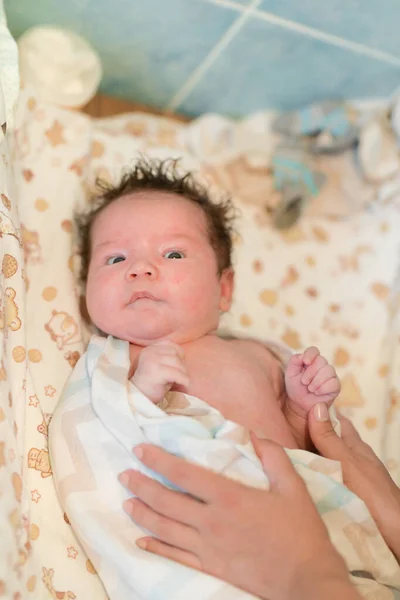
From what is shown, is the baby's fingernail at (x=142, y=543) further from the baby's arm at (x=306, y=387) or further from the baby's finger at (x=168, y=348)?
the baby's arm at (x=306, y=387)

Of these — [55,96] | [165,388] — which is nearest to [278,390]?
[165,388]

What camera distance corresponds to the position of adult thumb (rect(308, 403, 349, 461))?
1.07 m

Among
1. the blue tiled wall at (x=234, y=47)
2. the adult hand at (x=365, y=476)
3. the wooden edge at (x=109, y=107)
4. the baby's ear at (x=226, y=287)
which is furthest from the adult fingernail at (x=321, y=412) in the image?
the wooden edge at (x=109, y=107)

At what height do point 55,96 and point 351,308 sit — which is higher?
point 55,96

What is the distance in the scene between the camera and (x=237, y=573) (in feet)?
2.70

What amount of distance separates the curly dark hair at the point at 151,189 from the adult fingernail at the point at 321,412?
14.0 inches

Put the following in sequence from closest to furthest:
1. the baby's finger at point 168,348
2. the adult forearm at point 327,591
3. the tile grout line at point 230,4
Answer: the adult forearm at point 327,591
the baby's finger at point 168,348
the tile grout line at point 230,4

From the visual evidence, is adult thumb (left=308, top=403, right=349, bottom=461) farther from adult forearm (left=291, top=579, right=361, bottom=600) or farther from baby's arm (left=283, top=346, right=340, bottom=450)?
adult forearm (left=291, top=579, right=361, bottom=600)

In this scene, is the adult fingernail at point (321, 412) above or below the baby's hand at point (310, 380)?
below

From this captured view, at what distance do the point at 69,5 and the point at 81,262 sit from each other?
25.6 inches

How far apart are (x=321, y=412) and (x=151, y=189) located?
56 centimetres

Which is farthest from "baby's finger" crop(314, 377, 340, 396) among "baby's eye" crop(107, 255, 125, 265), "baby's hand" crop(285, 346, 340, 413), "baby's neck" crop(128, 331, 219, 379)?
"baby's eye" crop(107, 255, 125, 265)

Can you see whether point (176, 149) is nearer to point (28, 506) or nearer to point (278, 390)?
point (278, 390)

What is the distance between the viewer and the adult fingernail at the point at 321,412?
110 cm
